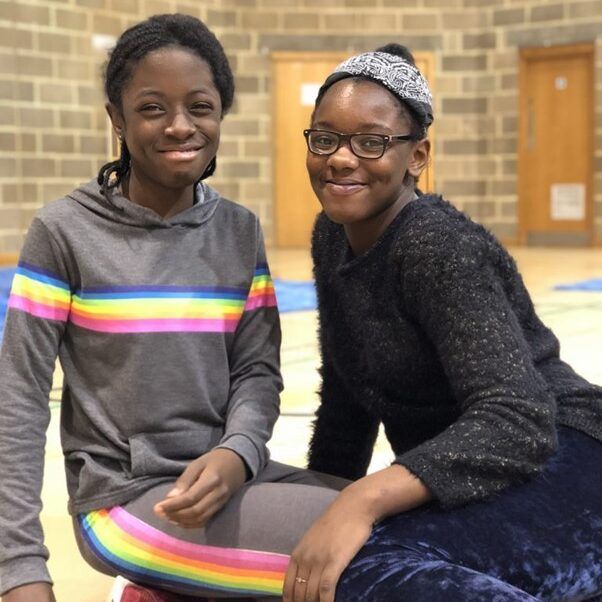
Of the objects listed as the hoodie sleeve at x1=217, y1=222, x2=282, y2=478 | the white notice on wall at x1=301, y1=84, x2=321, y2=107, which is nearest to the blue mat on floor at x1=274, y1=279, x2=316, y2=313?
the white notice on wall at x1=301, y1=84, x2=321, y2=107

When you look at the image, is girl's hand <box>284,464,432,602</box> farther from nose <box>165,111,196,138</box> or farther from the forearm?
nose <box>165,111,196,138</box>

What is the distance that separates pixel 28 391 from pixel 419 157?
0.64 metres

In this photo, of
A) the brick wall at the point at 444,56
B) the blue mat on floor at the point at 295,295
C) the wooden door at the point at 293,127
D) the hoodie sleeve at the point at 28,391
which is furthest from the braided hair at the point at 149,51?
the wooden door at the point at 293,127

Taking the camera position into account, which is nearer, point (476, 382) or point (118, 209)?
point (476, 382)

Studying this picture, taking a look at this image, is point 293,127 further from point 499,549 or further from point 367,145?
point 499,549

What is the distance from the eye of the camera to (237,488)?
1.41 meters

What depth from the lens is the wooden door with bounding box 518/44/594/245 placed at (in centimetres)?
977

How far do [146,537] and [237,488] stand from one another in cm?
14

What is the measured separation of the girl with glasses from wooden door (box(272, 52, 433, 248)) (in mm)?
8335

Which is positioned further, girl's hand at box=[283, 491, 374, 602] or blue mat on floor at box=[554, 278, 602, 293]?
blue mat on floor at box=[554, 278, 602, 293]

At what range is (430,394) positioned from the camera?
4.74 feet

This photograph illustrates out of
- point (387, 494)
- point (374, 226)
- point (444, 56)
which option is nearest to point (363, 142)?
point (374, 226)

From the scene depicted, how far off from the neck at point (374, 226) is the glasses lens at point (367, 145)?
3.5 inches

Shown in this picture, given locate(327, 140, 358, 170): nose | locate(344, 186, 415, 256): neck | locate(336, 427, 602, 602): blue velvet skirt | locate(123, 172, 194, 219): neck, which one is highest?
locate(327, 140, 358, 170): nose
